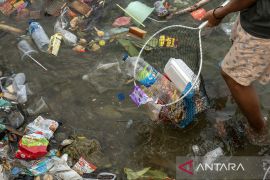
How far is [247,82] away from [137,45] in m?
1.79

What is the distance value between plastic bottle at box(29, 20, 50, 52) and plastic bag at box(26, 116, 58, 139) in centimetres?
115

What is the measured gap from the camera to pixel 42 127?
3729 mm

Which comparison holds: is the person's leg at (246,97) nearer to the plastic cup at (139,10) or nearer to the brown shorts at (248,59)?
the brown shorts at (248,59)

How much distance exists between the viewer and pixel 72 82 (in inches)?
167

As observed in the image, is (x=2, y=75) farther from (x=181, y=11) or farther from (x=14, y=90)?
(x=181, y=11)

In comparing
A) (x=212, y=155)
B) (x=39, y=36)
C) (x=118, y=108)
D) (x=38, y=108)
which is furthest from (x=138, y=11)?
(x=212, y=155)

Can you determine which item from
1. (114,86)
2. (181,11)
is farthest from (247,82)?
(181,11)

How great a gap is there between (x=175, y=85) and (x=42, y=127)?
138cm

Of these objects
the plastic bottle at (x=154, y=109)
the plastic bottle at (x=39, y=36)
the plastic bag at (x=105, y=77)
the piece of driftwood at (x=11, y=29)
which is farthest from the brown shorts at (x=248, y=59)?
the piece of driftwood at (x=11, y=29)

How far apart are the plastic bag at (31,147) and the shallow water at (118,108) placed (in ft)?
1.28

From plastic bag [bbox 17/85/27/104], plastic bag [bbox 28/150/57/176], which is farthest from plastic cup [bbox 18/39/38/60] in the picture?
plastic bag [bbox 28/150/57/176]

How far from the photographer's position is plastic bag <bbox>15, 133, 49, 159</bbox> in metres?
3.38

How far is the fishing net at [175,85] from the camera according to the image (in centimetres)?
328

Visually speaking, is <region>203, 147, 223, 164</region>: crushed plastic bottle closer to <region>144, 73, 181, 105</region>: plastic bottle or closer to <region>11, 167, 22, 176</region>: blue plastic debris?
<region>144, 73, 181, 105</region>: plastic bottle
